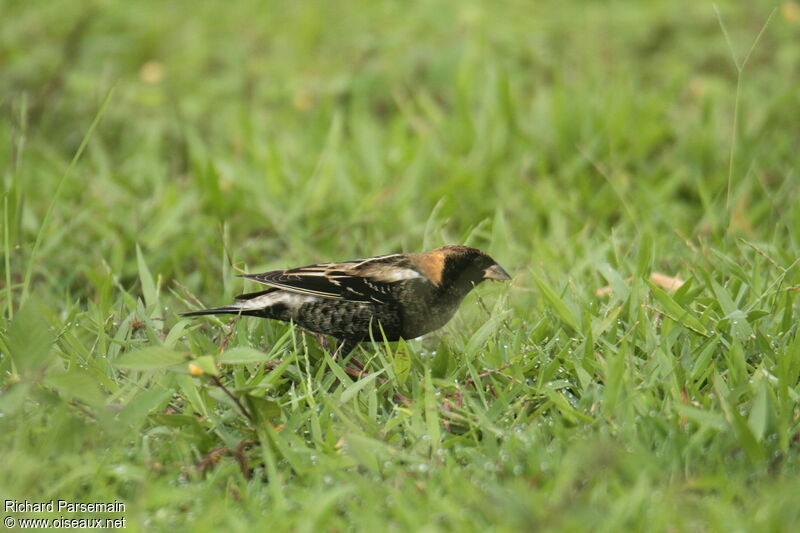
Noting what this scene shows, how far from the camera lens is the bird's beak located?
3.80 m

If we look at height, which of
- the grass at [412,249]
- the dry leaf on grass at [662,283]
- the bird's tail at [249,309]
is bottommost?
the dry leaf on grass at [662,283]

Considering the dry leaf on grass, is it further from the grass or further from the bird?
the bird

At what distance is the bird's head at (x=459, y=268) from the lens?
12.2 ft

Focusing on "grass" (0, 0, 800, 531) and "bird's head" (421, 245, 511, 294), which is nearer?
"grass" (0, 0, 800, 531)

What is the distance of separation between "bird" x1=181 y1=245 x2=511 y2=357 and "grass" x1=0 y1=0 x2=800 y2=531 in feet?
0.39

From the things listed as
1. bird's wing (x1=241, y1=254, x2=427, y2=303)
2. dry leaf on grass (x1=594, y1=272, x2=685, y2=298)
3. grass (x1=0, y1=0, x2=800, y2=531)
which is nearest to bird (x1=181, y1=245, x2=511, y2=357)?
bird's wing (x1=241, y1=254, x2=427, y2=303)

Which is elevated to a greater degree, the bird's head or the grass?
the bird's head

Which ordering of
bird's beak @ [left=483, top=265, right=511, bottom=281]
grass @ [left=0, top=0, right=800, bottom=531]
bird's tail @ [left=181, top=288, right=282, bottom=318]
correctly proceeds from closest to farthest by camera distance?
grass @ [left=0, top=0, right=800, bottom=531] → bird's tail @ [left=181, top=288, right=282, bottom=318] → bird's beak @ [left=483, top=265, right=511, bottom=281]

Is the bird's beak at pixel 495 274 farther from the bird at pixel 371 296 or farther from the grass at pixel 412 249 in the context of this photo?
the grass at pixel 412 249

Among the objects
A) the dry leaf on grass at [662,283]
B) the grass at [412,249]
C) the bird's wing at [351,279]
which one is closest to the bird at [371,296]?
the bird's wing at [351,279]

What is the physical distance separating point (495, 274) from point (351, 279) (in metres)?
0.58

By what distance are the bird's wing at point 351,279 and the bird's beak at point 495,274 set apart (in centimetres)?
30

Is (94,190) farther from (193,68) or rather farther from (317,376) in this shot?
(317,376)

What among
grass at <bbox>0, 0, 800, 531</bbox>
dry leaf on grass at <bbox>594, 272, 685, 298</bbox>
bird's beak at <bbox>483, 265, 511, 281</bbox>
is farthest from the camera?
dry leaf on grass at <bbox>594, 272, 685, 298</bbox>
